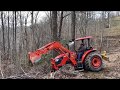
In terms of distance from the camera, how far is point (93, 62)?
10.9m

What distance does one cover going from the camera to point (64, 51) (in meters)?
10.9

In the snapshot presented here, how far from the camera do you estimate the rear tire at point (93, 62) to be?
10.6 metres

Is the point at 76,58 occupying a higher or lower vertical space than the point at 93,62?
higher

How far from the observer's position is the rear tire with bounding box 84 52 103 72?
1062cm
